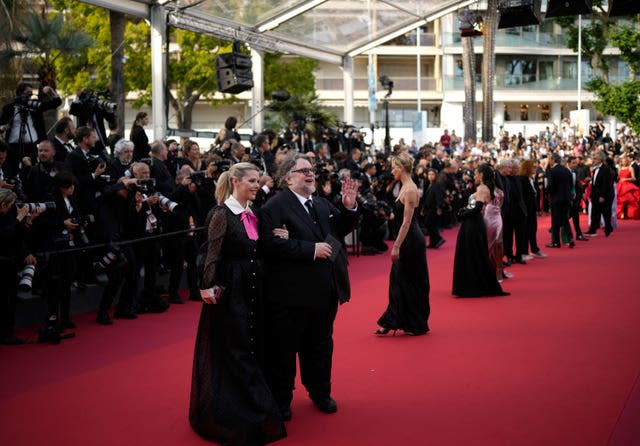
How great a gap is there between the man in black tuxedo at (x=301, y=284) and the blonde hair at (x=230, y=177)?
30 centimetres

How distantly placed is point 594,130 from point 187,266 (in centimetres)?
3316

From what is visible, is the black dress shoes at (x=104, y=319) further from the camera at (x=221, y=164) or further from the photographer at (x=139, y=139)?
the photographer at (x=139, y=139)

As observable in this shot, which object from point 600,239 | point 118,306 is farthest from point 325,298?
point 600,239

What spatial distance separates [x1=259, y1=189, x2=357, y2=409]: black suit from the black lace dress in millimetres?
119

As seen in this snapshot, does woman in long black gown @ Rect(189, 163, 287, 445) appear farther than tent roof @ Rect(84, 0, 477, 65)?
No

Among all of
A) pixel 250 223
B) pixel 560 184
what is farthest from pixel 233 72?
pixel 250 223

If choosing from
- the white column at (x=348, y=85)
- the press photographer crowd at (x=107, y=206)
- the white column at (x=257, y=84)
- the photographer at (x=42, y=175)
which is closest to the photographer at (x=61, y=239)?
the press photographer crowd at (x=107, y=206)

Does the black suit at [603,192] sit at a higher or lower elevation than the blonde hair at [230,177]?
lower

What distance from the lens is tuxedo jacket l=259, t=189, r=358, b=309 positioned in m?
6.53

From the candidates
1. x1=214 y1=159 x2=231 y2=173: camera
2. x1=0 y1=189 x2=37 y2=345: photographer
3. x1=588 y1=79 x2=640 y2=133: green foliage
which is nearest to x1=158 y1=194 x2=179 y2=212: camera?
x1=214 y1=159 x2=231 y2=173: camera

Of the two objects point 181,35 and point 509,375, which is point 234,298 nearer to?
point 509,375

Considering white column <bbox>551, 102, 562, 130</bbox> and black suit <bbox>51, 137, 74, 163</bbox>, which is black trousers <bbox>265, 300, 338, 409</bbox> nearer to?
black suit <bbox>51, 137, 74, 163</bbox>

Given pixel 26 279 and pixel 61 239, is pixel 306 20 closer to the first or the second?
pixel 61 239

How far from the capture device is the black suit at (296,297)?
6.57 meters
